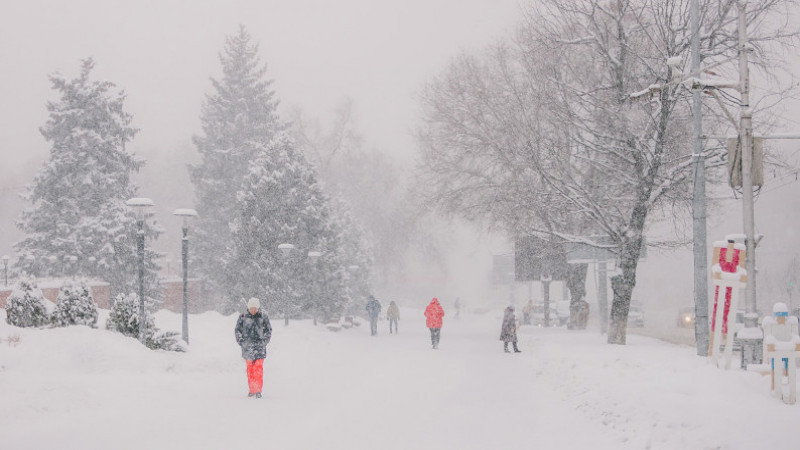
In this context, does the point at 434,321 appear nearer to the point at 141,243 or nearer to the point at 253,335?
the point at 141,243

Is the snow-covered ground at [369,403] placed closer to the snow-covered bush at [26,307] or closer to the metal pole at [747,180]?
the snow-covered bush at [26,307]

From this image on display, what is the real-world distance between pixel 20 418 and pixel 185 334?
31.3ft

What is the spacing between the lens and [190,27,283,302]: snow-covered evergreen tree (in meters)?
51.7

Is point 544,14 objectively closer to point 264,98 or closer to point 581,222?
point 581,222

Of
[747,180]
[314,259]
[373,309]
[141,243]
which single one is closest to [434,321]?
[373,309]

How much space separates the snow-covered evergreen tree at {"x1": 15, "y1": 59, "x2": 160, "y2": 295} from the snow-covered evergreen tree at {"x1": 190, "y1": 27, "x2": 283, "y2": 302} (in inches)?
467

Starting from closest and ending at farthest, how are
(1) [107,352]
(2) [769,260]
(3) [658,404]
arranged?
(3) [658,404], (1) [107,352], (2) [769,260]

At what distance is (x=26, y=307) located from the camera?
16250mm

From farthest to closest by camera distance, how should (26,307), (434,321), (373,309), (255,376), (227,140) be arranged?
(227,140)
(373,309)
(434,321)
(26,307)
(255,376)

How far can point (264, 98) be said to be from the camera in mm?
57281

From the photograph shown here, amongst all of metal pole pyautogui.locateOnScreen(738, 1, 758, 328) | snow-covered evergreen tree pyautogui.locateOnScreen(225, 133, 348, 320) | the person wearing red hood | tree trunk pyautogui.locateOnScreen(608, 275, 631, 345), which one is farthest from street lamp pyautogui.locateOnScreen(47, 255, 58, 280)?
metal pole pyautogui.locateOnScreen(738, 1, 758, 328)

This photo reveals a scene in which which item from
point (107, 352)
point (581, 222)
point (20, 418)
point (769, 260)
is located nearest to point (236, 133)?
point (581, 222)

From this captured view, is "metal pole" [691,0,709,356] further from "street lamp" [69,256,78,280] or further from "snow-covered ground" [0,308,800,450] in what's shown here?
"street lamp" [69,256,78,280]

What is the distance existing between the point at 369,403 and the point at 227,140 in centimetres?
4503
